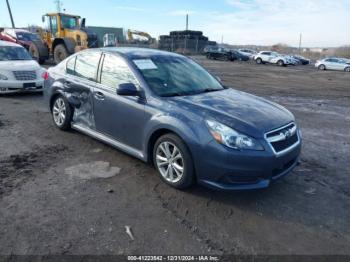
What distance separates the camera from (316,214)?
361cm

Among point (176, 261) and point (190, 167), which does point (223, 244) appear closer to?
point (176, 261)

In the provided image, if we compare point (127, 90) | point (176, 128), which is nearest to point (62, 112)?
point (127, 90)

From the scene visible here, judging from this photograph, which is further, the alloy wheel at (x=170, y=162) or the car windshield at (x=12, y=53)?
the car windshield at (x=12, y=53)

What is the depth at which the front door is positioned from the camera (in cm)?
435

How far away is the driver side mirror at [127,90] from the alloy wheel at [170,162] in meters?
0.78

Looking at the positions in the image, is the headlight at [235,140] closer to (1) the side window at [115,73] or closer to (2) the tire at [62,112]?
(1) the side window at [115,73]

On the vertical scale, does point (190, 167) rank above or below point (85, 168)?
above

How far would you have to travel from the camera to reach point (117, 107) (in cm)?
459

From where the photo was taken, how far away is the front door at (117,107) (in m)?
4.35

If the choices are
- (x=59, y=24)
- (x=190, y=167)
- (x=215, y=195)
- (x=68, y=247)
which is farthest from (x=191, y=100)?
(x=59, y=24)

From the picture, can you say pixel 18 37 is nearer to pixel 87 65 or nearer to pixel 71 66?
pixel 71 66

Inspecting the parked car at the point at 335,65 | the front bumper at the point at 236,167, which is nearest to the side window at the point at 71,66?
the front bumper at the point at 236,167

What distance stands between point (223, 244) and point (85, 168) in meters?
2.40

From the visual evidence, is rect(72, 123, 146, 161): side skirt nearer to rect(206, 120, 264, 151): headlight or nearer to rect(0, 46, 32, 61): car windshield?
rect(206, 120, 264, 151): headlight
